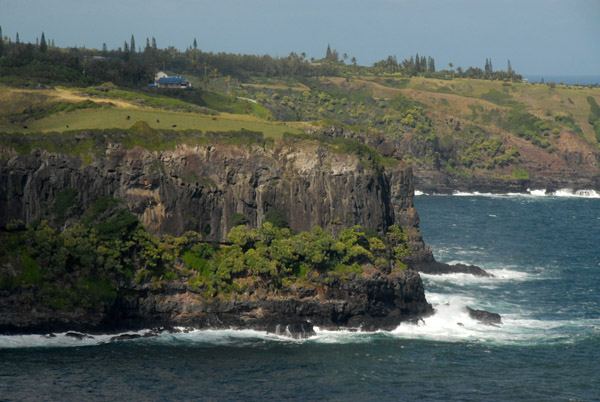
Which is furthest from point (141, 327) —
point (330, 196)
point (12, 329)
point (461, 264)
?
point (461, 264)

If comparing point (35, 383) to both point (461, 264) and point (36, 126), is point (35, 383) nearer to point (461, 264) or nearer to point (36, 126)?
point (36, 126)

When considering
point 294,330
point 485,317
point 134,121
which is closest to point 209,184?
point 134,121

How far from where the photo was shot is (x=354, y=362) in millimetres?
95562

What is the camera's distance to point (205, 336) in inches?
4011

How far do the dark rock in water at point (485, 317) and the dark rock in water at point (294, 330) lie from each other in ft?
71.3

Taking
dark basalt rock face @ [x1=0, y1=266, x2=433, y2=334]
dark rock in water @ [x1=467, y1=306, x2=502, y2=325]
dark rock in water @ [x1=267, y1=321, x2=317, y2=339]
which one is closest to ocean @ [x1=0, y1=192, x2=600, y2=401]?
dark rock in water @ [x1=467, y1=306, x2=502, y2=325]

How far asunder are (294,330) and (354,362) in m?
10.7

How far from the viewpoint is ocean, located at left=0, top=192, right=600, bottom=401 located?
284 ft

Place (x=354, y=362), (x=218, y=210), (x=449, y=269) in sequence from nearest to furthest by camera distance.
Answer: (x=354, y=362) → (x=218, y=210) → (x=449, y=269)

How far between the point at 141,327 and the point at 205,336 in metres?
7.37

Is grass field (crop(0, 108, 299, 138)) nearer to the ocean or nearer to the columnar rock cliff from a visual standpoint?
the columnar rock cliff

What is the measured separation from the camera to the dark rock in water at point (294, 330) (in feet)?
340

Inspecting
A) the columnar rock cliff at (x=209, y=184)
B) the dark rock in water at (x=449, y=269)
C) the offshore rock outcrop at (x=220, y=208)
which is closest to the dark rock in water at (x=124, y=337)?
the offshore rock outcrop at (x=220, y=208)

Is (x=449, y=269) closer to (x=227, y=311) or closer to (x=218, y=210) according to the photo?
(x=218, y=210)
